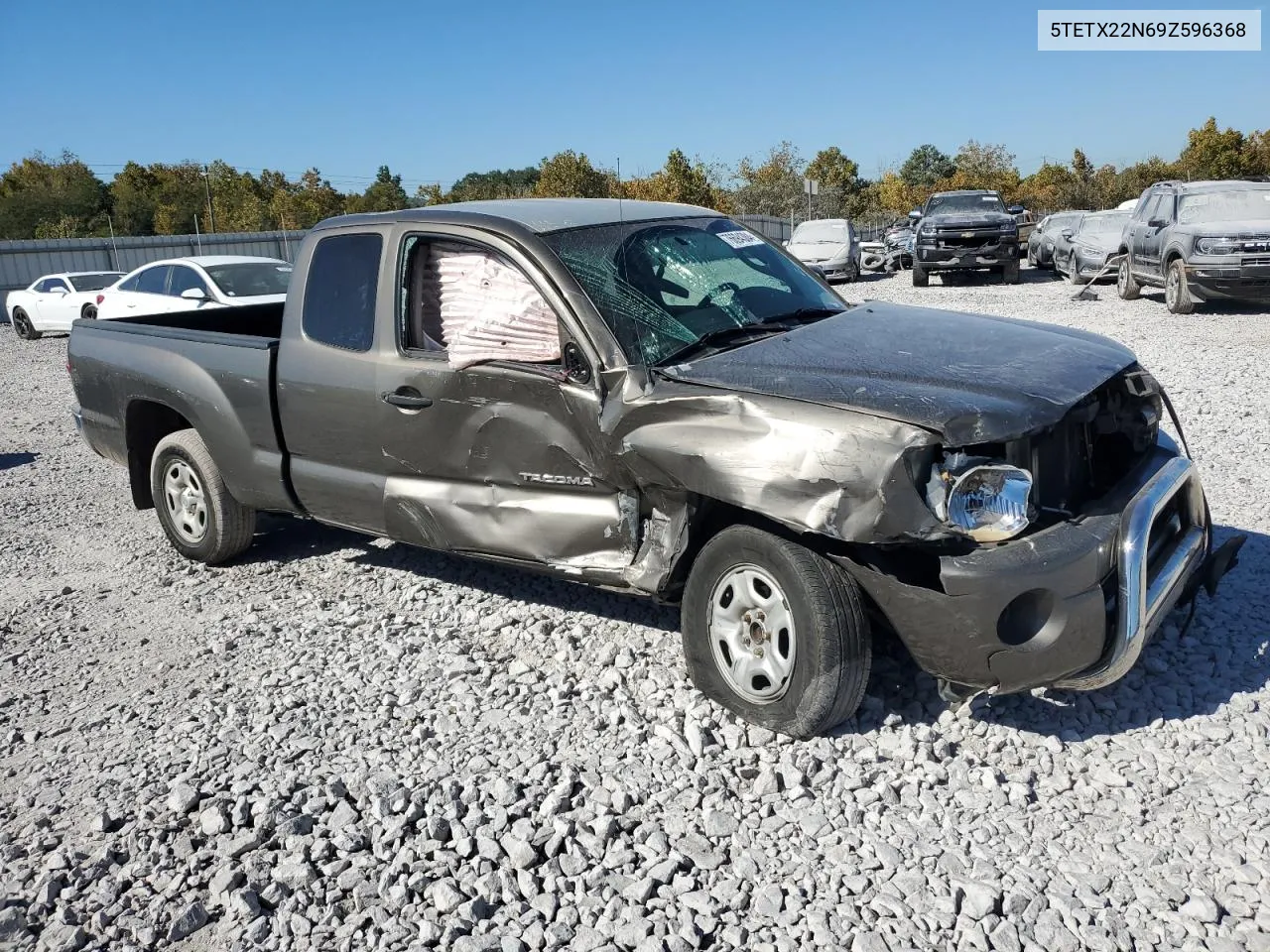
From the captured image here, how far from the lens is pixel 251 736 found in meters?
4.03

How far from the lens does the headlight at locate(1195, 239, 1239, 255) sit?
47.4ft

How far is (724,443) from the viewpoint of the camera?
140 inches

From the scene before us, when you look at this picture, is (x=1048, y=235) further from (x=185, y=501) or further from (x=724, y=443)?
(x=724, y=443)

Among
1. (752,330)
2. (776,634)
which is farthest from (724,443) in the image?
(752,330)

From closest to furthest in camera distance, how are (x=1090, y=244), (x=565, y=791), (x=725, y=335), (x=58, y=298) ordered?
(x=565, y=791)
(x=725, y=335)
(x=1090, y=244)
(x=58, y=298)

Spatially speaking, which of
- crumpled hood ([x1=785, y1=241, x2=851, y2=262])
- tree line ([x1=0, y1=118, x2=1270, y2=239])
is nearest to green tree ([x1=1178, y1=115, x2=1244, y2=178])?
tree line ([x1=0, y1=118, x2=1270, y2=239])

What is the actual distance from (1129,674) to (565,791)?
7.33ft

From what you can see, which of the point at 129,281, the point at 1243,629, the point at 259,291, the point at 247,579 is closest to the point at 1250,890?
the point at 1243,629

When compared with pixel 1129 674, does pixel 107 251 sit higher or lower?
higher

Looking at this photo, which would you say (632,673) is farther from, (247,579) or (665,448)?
(247,579)

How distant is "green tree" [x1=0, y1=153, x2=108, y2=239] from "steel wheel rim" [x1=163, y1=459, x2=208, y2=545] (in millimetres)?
46275

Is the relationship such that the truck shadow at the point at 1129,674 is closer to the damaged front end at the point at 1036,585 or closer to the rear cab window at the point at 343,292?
the damaged front end at the point at 1036,585

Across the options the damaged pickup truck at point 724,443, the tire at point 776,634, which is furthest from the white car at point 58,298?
the tire at point 776,634

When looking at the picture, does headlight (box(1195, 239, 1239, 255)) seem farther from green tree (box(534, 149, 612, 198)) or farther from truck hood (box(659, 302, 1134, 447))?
green tree (box(534, 149, 612, 198))
